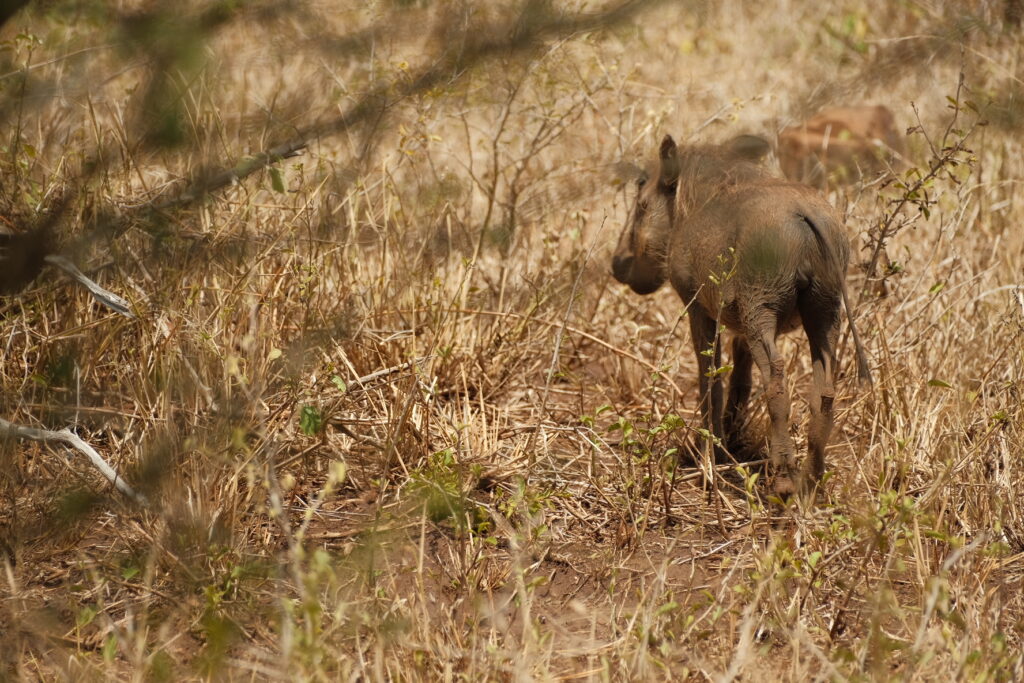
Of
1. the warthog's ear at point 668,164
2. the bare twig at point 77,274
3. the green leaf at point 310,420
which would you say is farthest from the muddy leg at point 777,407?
the bare twig at point 77,274

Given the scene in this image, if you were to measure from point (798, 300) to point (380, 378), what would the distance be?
1.51m

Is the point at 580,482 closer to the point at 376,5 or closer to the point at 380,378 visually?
the point at 380,378

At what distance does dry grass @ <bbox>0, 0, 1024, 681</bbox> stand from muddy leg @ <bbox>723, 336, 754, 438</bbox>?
26cm

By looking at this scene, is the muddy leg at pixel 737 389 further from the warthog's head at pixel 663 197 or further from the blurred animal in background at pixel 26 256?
the blurred animal in background at pixel 26 256

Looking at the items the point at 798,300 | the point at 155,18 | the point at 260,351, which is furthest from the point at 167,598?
the point at 798,300

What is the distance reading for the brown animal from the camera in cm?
614

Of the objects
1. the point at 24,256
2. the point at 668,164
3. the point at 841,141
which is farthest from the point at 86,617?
the point at 841,141

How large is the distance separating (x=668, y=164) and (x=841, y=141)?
2.44m

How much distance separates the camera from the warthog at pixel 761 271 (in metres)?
3.61

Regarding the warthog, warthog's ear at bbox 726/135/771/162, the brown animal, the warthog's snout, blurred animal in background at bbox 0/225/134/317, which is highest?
blurred animal in background at bbox 0/225/134/317

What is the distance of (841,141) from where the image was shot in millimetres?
6219

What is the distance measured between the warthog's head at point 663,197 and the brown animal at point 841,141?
1851mm

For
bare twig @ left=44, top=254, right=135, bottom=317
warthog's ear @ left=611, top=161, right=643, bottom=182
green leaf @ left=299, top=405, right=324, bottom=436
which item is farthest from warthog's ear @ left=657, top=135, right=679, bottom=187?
bare twig @ left=44, top=254, right=135, bottom=317

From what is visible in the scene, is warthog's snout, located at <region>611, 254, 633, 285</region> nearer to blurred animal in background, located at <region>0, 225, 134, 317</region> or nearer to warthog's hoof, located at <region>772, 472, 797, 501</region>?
warthog's hoof, located at <region>772, 472, 797, 501</region>
